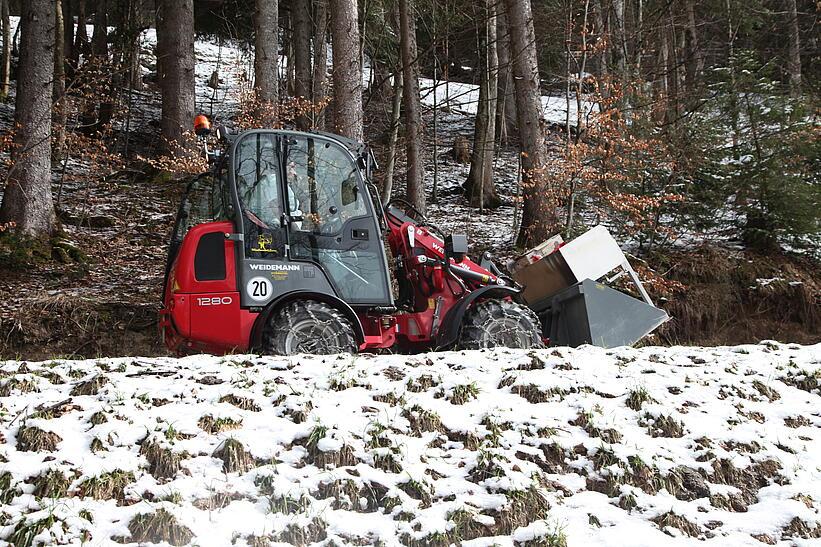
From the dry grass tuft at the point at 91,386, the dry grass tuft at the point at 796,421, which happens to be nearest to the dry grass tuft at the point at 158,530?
the dry grass tuft at the point at 91,386

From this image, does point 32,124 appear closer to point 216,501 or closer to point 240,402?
point 240,402

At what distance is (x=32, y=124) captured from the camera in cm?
1052

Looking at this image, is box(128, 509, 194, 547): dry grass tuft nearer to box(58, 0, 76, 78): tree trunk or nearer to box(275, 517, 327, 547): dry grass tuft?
box(275, 517, 327, 547): dry grass tuft

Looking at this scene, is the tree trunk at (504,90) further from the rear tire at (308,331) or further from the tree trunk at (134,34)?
the rear tire at (308,331)

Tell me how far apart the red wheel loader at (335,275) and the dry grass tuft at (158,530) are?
2.66 metres

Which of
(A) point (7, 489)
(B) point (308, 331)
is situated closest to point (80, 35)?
(B) point (308, 331)

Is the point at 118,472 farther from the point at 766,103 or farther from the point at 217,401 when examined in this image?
the point at 766,103

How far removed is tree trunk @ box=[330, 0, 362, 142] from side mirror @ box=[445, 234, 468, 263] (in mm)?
2775

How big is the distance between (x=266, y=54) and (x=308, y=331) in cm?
720

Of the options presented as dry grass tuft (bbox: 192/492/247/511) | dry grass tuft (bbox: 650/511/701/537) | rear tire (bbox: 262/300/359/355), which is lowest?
dry grass tuft (bbox: 650/511/701/537)

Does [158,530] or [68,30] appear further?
[68,30]

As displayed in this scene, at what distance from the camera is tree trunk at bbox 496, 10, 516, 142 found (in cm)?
1772

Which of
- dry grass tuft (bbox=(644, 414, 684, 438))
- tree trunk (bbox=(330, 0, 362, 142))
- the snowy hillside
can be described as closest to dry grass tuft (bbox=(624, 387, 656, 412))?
the snowy hillside

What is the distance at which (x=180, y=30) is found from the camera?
13.9 m
